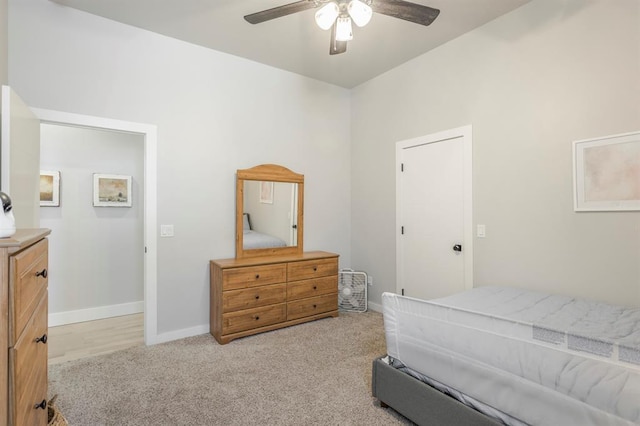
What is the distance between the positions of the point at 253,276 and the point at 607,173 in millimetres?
3048

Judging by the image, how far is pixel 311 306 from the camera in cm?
364

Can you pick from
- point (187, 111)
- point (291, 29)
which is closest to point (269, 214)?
point (187, 111)

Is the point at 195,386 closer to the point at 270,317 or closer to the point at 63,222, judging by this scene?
the point at 270,317

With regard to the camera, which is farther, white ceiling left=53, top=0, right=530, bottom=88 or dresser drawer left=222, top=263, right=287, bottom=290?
dresser drawer left=222, top=263, right=287, bottom=290

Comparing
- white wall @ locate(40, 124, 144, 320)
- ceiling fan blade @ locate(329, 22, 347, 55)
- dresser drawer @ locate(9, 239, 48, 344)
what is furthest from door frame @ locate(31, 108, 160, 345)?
ceiling fan blade @ locate(329, 22, 347, 55)

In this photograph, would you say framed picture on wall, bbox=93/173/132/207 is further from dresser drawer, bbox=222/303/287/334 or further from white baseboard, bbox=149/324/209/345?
dresser drawer, bbox=222/303/287/334

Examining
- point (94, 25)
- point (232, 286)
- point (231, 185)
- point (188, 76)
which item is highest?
point (94, 25)

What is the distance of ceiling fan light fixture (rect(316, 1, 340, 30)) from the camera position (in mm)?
1946

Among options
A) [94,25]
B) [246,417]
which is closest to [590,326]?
[246,417]

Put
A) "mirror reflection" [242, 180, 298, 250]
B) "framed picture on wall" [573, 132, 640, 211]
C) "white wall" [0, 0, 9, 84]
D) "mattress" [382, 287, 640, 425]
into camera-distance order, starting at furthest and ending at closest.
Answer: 1. "mirror reflection" [242, 180, 298, 250]
2. "white wall" [0, 0, 9, 84]
3. "framed picture on wall" [573, 132, 640, 211]
4. "mattress" [382, 287, 640, 425]

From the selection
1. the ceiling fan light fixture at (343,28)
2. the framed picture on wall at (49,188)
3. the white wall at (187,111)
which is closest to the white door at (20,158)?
the white wall at (187,111)

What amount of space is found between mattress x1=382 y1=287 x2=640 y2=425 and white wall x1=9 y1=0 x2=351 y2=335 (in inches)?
88.4

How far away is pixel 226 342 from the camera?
3051 millimetres

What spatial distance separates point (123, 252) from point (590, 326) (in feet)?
15.2
